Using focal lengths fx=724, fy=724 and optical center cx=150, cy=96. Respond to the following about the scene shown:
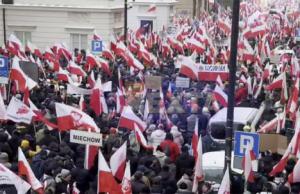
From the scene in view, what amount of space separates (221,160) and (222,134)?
2.46 m

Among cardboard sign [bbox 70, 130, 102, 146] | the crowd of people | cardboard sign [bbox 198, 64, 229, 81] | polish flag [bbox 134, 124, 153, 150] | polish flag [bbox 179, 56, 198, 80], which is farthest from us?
polish flag [bbox 179, 56, 198, 80]

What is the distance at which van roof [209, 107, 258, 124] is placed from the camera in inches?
650

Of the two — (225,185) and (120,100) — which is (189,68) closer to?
(120,100)

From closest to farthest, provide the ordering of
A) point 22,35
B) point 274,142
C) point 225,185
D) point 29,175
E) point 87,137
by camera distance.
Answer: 1. point 225,185
2. point 29,175
3. point 87,137
4. point 274,142
5. point 22,35

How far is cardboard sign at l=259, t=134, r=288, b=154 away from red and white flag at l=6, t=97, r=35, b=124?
477 cm

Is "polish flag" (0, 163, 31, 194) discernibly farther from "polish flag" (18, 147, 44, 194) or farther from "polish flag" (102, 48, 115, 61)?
"polish flag" (102, 48, 115, 61)

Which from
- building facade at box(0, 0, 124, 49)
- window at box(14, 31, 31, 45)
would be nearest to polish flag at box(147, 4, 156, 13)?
building facade at box(0, 0, 124, 49)

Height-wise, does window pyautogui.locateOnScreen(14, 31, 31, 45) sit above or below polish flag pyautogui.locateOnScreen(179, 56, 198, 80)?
above

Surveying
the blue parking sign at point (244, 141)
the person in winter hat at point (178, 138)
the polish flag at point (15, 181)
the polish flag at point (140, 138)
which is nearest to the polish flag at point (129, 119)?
the polish flag at point (140, 138)

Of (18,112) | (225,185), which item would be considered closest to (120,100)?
(18,112)

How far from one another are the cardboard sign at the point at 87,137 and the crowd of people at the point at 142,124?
0.21 m

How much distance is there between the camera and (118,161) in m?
11.6

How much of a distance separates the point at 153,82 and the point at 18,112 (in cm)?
578

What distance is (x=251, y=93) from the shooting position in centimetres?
2105
